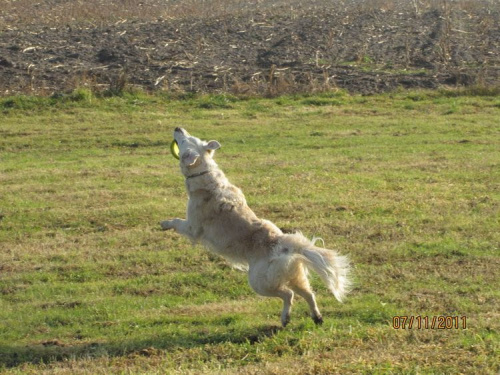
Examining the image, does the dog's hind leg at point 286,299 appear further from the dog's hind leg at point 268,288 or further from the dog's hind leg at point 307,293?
the dog's hind leg at point 307,293

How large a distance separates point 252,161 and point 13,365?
32.4 feet

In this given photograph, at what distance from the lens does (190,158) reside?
29.7 feet

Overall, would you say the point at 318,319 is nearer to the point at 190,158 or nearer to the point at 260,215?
the point at 190,158

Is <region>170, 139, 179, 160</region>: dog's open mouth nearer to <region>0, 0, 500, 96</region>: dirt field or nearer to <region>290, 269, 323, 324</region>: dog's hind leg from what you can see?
<region>290, 269, 323, 324</region>: dog's hind leg

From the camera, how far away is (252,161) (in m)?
17.1

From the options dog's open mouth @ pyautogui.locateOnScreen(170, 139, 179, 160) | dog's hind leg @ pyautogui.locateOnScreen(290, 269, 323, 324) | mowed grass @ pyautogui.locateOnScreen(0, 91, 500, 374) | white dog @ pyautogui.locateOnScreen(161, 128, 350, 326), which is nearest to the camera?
mowed grass @ pyautogui.locateOnScreen(0, 91, 500, 374)

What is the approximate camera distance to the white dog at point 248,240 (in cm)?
803

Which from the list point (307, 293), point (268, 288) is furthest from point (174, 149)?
point (307, 293)

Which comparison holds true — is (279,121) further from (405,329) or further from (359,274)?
(405,329)

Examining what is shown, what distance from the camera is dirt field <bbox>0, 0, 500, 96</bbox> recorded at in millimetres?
25406

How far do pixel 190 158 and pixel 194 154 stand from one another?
7 cm

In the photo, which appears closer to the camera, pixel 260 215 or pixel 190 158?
pixel 190 158
